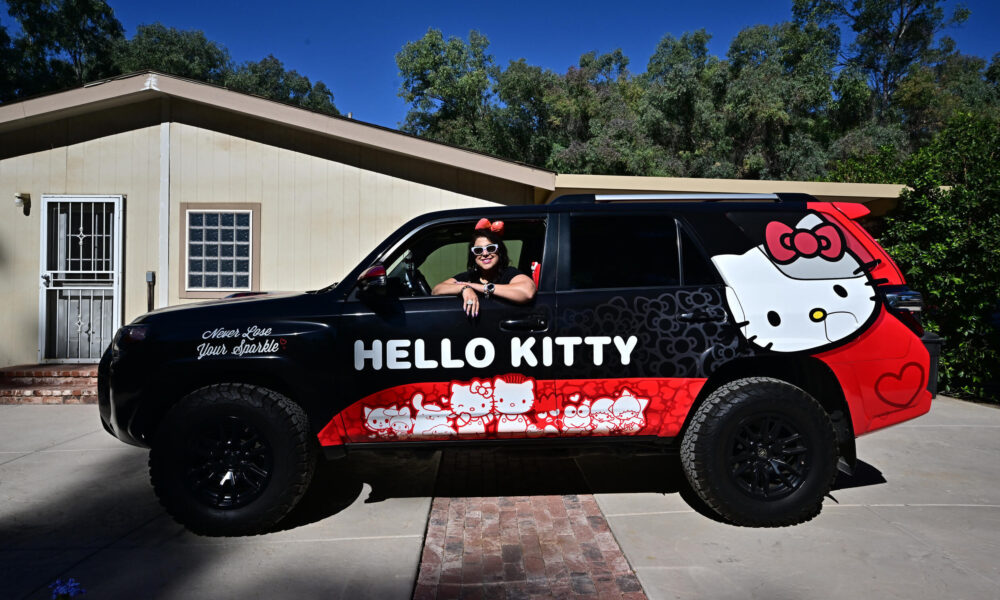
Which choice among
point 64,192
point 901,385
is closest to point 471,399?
point 901,385

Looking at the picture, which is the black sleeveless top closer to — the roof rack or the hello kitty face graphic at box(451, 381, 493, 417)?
the roof rack

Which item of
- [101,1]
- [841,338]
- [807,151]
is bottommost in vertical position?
[841,338]

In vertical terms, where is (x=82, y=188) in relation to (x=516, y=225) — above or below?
above

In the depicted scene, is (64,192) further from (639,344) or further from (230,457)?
(639,344)

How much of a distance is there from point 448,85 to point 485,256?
32.0 m

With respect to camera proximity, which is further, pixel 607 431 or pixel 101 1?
→ pixel 101 1

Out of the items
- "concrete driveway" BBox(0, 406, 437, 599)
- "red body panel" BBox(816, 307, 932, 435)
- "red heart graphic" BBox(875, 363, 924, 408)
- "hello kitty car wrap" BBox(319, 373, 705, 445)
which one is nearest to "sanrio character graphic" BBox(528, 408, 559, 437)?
"hello kitty car wrap" BBox(319, 373, 705, 445)

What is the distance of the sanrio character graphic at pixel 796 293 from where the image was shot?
11.7 ft

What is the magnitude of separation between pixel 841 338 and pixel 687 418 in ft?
3.30

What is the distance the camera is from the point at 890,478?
15.1ft

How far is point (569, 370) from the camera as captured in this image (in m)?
3.51

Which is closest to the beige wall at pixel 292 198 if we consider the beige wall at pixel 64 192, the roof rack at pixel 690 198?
the beige wall at pixel 64 192

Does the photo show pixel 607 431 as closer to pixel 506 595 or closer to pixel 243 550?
pixel 506 595

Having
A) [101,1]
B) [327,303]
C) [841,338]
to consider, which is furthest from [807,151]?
[101,1]
